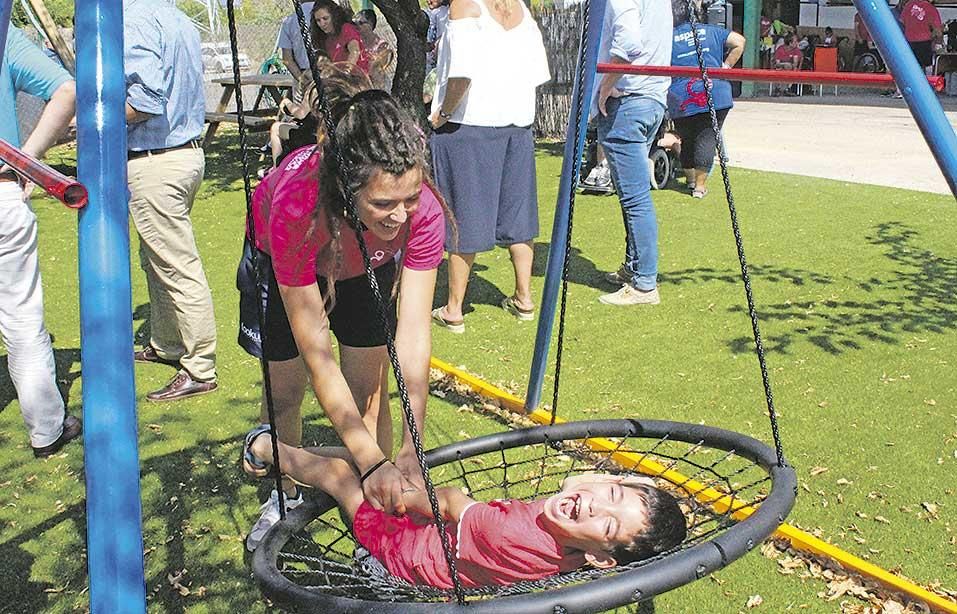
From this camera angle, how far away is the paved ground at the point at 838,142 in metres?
9.25

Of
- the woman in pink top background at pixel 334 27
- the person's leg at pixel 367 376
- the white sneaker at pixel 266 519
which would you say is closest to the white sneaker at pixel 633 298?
the woman in pink top background at pixel 334 27

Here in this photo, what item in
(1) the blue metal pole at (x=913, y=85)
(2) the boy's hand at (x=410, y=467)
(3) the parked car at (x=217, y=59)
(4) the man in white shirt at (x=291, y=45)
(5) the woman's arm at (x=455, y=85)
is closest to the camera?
(1) the blue metal pole at (x=913, y=85)

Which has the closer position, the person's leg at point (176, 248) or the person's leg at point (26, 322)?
the person's leg at point (26, 322)

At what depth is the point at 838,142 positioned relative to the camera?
450 inches

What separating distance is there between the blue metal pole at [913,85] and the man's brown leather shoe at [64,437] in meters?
3.24

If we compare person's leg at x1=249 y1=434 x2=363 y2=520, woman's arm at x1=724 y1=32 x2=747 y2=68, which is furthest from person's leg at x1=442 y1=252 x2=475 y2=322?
woman's arm at x1=724 y1=32 x2=747 y2=68

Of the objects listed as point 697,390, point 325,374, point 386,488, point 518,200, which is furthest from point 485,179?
point 386,488

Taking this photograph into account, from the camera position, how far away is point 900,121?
43.0 ft

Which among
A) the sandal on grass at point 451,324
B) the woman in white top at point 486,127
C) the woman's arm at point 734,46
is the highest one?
the woman's arm at point 734,46

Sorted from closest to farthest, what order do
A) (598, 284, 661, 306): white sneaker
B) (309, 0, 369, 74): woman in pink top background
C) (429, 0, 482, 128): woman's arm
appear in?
(429, 0, 482, 128): woman's arm < (598, 284, 661, 306): white sneaker < (309, 0, 369, 74): woman in pink top background

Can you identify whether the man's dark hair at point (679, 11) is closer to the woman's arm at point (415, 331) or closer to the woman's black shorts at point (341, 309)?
the woman's black shorts at point (341, 309)

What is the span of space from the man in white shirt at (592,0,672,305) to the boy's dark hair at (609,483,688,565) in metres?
3.14

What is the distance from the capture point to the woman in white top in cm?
459

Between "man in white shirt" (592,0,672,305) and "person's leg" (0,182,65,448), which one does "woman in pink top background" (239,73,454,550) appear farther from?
"man in white shirt" (592,0,672,305)
